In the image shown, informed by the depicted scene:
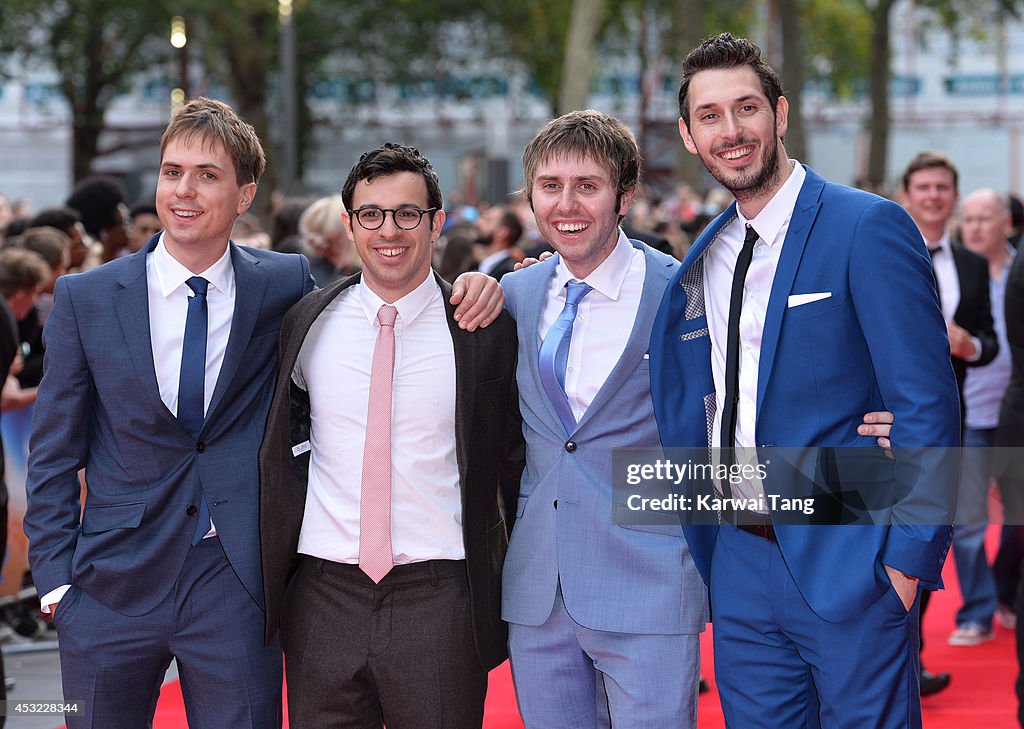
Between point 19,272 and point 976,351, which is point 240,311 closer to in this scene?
point 19,272

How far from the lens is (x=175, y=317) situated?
12.0ft

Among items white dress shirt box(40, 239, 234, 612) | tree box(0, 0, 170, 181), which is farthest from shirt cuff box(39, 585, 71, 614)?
tree box(0, 0, 170, 181)

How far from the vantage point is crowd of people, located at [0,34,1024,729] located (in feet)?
11.2

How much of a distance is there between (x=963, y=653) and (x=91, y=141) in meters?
27.8

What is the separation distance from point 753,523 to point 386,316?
1.14 m

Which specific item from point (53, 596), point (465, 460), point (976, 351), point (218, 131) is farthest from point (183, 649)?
point (976, 351)

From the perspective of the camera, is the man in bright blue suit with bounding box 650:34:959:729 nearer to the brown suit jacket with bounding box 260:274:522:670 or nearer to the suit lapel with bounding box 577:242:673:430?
the suit lapel with bounding box 577:242:673:430

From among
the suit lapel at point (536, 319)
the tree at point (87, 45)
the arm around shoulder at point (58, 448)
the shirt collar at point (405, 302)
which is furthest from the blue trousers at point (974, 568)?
the tree at point (87, 45)

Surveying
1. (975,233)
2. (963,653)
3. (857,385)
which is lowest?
(963,653)

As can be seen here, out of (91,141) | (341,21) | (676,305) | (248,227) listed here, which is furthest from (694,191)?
(676,305)

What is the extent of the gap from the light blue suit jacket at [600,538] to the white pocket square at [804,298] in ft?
1.60

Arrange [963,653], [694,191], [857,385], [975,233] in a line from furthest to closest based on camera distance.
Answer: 1. [694,191]
2. [975,233]
3. [963,653]
4. [857,385]

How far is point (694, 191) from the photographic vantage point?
21.8 metres

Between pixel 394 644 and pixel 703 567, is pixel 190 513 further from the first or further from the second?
pixel 703 567
